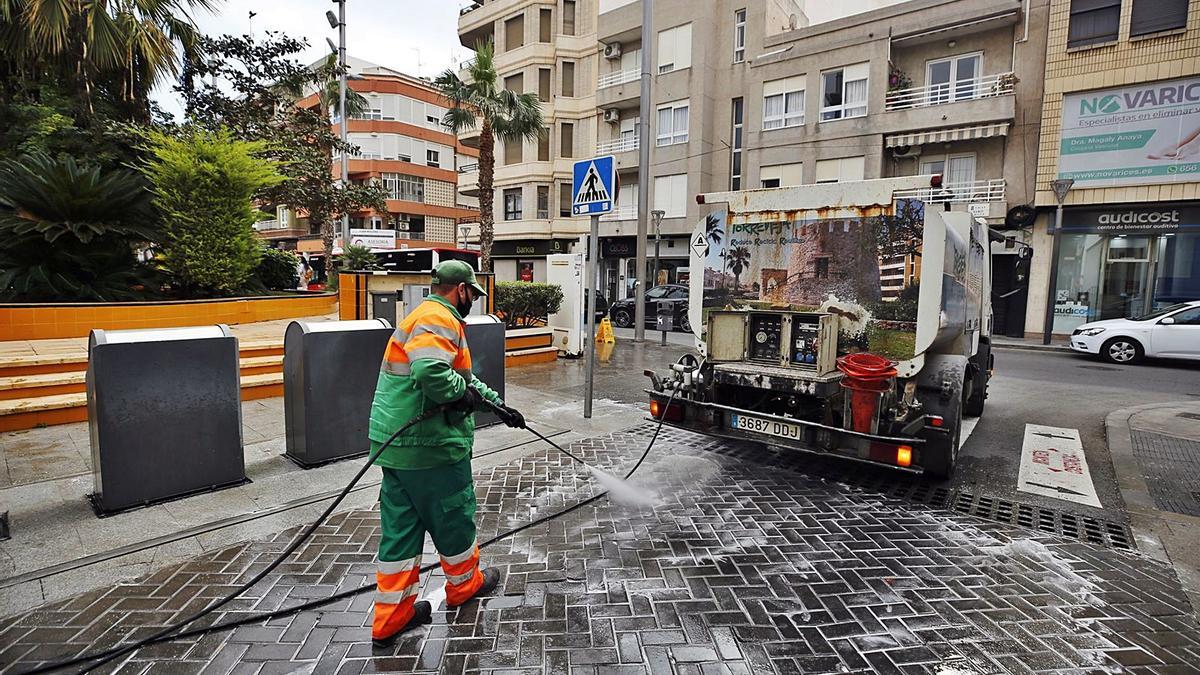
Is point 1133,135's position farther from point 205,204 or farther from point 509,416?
point 205,204

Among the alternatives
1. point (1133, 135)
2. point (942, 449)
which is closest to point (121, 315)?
point (942, 449)

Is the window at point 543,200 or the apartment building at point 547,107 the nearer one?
the apartment building at point 547,107

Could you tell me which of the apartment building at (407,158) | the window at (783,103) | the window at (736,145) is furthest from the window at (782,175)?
the apartment building at (407,158)

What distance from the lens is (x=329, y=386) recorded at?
503cm

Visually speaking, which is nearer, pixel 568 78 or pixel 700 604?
pixel 700 604

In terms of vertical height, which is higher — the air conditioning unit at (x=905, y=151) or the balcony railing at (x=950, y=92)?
the balcony railing at (x=950, y=92)

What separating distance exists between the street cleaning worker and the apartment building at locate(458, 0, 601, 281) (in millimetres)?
27332

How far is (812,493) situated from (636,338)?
11377 mm

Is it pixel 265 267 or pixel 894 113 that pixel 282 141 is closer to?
pixel 265 267

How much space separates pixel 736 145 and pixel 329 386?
2412 centimetres

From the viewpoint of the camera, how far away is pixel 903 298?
4.86m

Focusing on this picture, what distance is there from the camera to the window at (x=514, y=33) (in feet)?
103

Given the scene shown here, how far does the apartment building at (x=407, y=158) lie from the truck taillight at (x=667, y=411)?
120 feet

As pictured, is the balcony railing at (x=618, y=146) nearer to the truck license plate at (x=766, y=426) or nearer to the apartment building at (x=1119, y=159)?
the apartment building at (x=1119, y=159)
